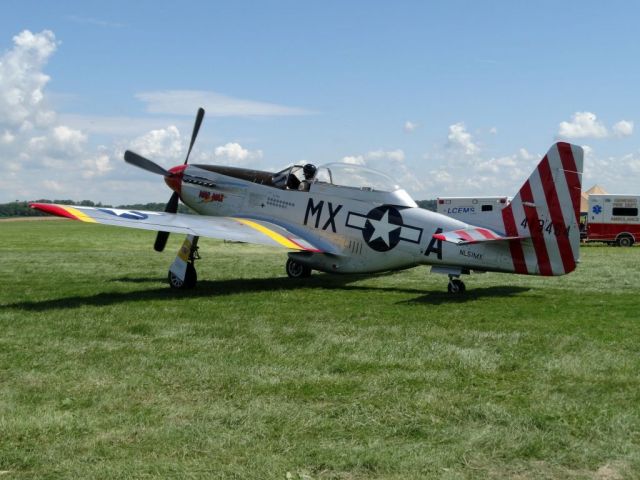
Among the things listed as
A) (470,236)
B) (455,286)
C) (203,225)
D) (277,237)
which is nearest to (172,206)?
(203,225)

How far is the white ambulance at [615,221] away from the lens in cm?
3173

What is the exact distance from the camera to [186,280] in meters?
13.3

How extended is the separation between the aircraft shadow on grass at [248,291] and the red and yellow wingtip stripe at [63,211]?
142cm

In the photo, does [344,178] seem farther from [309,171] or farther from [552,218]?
[552,218]

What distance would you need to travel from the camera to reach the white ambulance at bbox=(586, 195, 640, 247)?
3173 centimetres

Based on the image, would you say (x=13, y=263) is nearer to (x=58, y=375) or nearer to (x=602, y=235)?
(x=58, y=375)

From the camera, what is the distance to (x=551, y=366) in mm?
6387

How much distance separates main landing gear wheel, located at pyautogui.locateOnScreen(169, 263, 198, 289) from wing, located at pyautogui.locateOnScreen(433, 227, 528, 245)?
16.2ft

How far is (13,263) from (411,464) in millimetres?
17530

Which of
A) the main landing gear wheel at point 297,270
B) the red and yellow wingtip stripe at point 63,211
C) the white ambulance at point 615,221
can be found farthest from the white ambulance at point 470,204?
the red and yellow wingtip stripe at point 63,211

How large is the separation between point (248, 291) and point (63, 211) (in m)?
3.72

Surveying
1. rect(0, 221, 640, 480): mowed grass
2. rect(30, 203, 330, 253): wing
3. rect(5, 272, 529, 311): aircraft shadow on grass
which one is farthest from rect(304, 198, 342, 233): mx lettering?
rect(0, 221, 640, 480): mowed grass

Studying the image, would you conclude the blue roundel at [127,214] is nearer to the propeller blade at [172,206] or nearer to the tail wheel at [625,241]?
the propeller blade at [172,206]

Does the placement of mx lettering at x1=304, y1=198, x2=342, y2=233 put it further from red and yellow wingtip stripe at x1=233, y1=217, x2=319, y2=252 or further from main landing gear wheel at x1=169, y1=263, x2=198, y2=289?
main landing gear wheel at x1=169, y1=263, x2=198, y2=289
